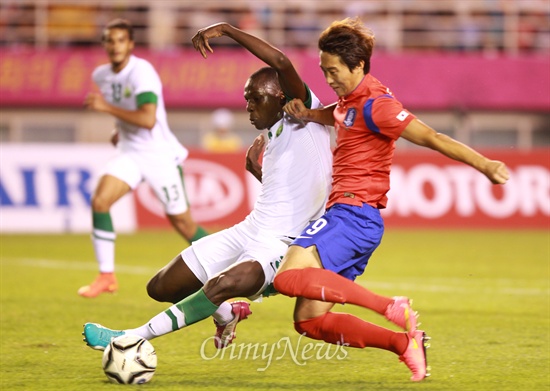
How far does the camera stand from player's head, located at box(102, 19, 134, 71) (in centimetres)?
924

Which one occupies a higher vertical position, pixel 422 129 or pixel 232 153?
pixel 422 129

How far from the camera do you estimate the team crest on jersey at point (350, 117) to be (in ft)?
18.3

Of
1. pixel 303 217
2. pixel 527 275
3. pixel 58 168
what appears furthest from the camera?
pixel 58 168

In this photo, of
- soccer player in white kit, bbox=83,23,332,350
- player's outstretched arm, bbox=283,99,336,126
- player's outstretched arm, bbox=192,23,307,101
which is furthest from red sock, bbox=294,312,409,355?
player's outstretched arm, bbox=192,23,307,101

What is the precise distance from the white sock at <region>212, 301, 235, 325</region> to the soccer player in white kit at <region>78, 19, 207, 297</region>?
2844 mm

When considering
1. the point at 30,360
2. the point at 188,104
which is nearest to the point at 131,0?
the point at 188,104

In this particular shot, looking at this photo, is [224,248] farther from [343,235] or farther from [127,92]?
[127,92]

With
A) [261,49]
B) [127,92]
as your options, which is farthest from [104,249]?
[261,49]

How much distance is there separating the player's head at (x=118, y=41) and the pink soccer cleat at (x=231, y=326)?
12.2 feet

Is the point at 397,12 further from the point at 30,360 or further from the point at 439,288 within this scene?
the point at 30,360

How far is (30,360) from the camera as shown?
6.27 m

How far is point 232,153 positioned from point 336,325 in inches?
458

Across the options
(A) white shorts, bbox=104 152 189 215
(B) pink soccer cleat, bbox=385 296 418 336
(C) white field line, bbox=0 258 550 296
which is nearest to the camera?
(B) pink soccer cleat, bbox=385 296 418 336

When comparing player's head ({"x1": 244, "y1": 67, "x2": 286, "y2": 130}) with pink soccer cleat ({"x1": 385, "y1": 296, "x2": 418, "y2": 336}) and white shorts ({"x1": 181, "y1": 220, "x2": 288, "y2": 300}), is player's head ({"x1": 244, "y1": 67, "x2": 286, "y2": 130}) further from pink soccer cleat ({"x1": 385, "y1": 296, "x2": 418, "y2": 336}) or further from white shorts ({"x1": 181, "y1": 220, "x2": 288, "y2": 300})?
pink soccer cleat ({"x1": 385, "y1": 296, "x2": 418, "y2": 336})
